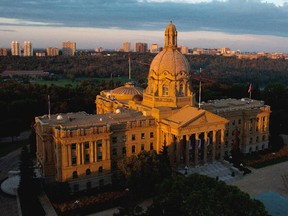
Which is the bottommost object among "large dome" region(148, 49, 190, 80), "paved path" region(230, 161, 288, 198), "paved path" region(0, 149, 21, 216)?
"paved path" region(0, 149, 21, 216)

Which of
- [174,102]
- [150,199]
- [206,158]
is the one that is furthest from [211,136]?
[150,199]

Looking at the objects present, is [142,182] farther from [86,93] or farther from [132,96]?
[86,93]

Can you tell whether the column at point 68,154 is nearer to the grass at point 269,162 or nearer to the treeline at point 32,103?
the treeline at point 32,103

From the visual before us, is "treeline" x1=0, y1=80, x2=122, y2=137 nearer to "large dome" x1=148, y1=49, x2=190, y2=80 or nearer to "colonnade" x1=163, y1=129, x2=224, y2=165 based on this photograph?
"large dome" x1=148, y1=49, x2=190, y2=80

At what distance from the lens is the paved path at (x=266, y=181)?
56375 mm

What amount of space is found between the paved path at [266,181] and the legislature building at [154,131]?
7.53 meters

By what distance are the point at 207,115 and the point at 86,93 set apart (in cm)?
6840

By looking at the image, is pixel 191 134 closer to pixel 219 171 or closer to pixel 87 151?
pixel 219 171

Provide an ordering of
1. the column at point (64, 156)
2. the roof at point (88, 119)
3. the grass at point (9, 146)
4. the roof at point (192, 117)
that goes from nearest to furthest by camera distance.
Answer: the column at point (64, 156) < the roof at point (88, 119) < the roof at point (192, 117) < the grass at point (9, 146)

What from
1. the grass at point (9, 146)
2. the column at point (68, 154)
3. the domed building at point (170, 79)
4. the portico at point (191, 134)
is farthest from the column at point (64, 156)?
the grass at point (9, 146)

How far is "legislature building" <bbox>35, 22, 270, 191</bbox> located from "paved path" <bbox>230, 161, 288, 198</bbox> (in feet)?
24.7

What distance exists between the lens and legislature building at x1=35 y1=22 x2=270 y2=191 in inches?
2195

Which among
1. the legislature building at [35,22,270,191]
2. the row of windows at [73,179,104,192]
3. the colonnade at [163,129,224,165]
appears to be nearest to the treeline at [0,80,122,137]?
the legislature building at [35,22,270,191]

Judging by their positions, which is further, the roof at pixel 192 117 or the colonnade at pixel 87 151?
the roof at pixel 192 117
